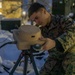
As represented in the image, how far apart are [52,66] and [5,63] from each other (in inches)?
123

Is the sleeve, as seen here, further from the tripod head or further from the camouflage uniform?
the tripod head

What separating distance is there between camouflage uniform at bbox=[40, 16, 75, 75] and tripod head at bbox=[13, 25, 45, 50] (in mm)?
156

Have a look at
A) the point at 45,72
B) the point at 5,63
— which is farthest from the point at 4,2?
the point at 45,72

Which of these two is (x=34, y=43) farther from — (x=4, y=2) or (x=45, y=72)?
(x=4, y=2)

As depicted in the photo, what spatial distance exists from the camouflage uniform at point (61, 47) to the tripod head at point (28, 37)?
16cm

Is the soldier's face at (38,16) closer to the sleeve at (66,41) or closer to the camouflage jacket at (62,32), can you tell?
the camouflage jacket at (62,32)

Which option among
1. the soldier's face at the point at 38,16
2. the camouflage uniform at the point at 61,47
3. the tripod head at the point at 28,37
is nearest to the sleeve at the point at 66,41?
the camouflage uniform at the point at 61,47

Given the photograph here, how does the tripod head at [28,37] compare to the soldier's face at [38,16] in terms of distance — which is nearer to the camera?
the tripod head at [28,37]

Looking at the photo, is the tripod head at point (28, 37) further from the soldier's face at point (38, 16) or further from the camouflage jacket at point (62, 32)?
the soldier's face at point (38, 16)

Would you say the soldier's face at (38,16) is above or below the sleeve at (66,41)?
above

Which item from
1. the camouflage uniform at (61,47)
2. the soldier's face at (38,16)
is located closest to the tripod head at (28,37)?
the camouflage uniform at (61,47)

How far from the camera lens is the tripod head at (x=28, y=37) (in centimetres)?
272

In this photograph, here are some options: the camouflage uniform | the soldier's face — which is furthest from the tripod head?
the soldier's face

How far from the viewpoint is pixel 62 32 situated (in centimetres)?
328
